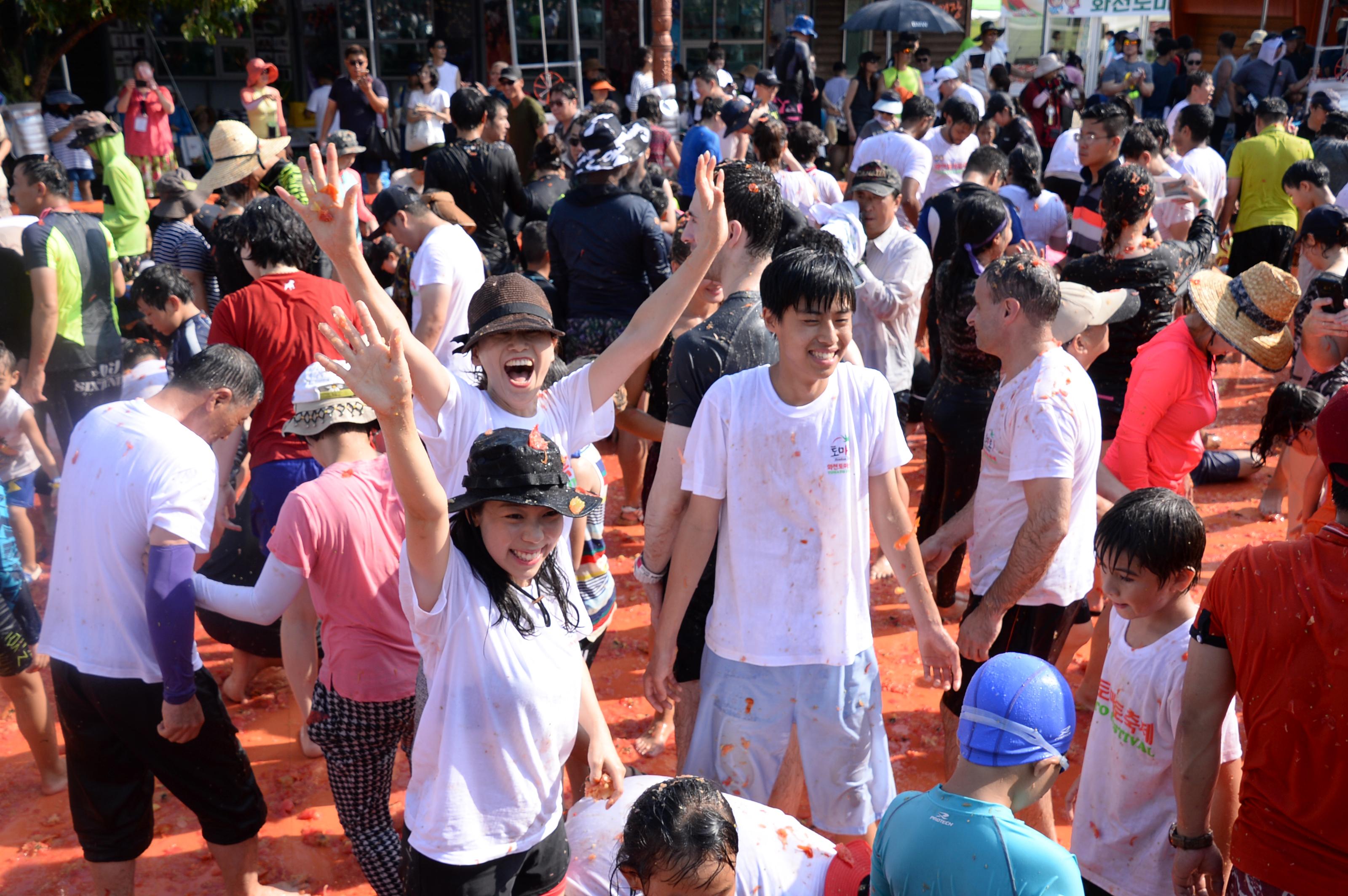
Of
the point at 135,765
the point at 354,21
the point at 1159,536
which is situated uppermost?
the point at 354,21

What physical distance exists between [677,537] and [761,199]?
49.9 inches

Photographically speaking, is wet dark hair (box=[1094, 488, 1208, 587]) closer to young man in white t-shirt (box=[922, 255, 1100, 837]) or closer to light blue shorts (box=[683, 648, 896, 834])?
young man in white t-shirt (box=[922, 255, 1100, 837])

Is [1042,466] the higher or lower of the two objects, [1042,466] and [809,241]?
the lower

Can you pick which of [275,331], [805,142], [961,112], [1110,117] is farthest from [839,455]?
[961,112]

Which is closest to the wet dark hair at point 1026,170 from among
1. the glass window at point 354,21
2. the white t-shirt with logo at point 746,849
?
the white t-shirt with logo at point 746,849

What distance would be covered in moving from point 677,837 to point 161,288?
4.30 metres

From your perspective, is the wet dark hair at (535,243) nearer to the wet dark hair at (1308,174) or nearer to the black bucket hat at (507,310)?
the black bucket hat at (507,310)

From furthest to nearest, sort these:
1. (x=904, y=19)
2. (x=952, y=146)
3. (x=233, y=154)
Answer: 1. (x=904, y=19)
2. (x=952, y=146)
3. (x=233, y=154)

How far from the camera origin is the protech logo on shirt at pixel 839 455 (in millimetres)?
2965

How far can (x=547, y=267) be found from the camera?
287 inches

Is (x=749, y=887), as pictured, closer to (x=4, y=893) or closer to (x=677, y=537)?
(x=677, y=537)

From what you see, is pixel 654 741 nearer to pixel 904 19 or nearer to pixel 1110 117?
pixel 1110 117

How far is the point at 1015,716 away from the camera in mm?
2188

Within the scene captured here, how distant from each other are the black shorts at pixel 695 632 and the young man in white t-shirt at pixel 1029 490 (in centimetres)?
80
